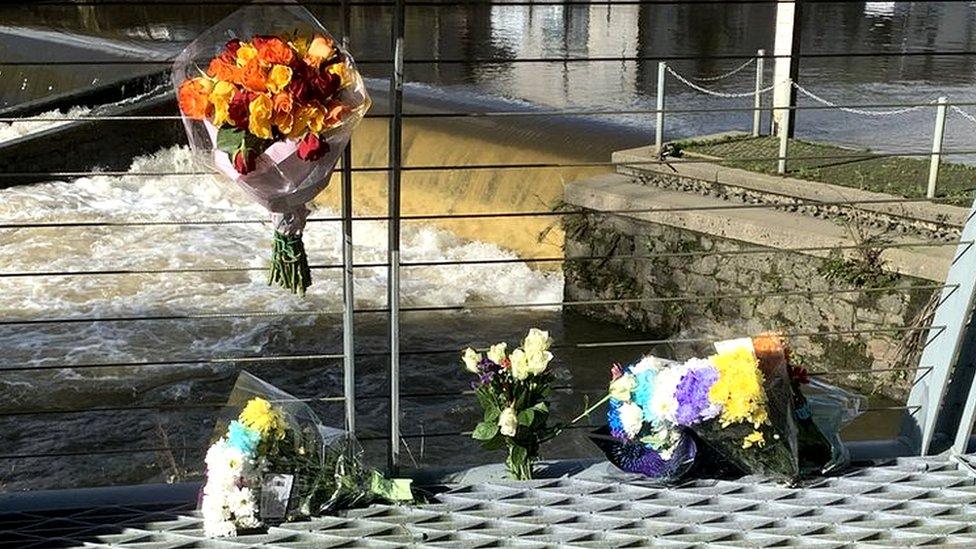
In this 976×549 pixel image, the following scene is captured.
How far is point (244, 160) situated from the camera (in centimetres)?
246

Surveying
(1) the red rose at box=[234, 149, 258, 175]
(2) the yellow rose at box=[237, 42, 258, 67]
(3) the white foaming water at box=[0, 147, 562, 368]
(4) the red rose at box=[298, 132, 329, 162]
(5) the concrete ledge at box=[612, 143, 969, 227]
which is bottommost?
(3) the white foaming water at box=[0, 147, 562, 368]

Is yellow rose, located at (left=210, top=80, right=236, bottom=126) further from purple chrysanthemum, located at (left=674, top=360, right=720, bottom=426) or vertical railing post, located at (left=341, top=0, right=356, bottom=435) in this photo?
purple chrysanthemum, located at (left=674, top=360, right=720, bottom=426)

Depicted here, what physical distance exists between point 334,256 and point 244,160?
8511 millimetres

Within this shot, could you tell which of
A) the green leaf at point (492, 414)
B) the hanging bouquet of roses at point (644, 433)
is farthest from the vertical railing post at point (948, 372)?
the green leaf at point (492, 414)

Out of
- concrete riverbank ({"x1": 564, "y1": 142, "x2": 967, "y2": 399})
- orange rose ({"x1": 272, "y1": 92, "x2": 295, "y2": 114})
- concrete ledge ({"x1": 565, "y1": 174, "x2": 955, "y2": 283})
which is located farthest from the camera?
concrete riverbank ({"x1": 564, "y1": 142, "x2": 967, "y2": 399})

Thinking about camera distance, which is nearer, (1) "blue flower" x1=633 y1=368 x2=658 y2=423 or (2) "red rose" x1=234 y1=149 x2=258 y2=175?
(2) "red rose" x1=234 y1=149 x2=258 y2=175

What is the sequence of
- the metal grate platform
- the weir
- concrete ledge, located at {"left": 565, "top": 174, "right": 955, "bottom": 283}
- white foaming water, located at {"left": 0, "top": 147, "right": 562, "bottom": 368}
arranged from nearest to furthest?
the metal grate platform, the weir, concrete ledge, located at {"left": 565, "top": 174, "right": 955, "bottom": 283}, white foaming water, located at {"left": 0, "top": 147, "right": 562, "bottom": 368}

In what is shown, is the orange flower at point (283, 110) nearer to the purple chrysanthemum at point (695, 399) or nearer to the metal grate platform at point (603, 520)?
the metal grate platform at point (603, 520)

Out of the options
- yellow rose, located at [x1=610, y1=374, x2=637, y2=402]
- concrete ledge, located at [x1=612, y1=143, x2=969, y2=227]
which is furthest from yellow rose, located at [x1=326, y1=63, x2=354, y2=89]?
concrete ledge, located at [x1=612, y1=143, x2=969, y2=227]

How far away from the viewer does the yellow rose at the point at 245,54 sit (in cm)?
247

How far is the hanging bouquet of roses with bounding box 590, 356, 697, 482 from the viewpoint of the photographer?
2854 millimetres

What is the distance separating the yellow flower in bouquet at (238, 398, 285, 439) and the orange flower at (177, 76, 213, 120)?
0.65 m

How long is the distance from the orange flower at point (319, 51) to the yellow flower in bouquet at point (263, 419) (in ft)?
2.49

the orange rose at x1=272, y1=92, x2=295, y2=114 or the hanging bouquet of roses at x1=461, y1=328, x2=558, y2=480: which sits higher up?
the orange rose at x1=272, y1=92, x2=295, y2=114
